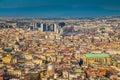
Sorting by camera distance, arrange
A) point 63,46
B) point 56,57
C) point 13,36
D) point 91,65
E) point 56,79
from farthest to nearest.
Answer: point 13,36
point 63,46
point 56,57
point 91,65
point 56,79

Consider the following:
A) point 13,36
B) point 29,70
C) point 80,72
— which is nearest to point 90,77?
point 80,72

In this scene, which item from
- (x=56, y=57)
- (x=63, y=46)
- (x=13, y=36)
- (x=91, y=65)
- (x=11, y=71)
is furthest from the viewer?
(x=13, y=36)

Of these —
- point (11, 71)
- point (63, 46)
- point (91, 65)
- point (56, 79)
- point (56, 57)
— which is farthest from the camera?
point (63, 46)

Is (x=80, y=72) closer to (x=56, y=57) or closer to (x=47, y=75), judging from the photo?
(x=47, y=75)

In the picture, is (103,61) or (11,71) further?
(103,61)

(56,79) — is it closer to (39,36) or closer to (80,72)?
(80,72)

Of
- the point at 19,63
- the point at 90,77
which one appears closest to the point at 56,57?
the point at 19,63

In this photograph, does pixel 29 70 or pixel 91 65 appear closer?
pixel 29 70

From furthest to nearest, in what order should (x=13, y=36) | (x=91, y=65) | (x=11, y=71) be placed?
(x=13, y=36) → (x=91, y=65) → (x=11, y=71)
